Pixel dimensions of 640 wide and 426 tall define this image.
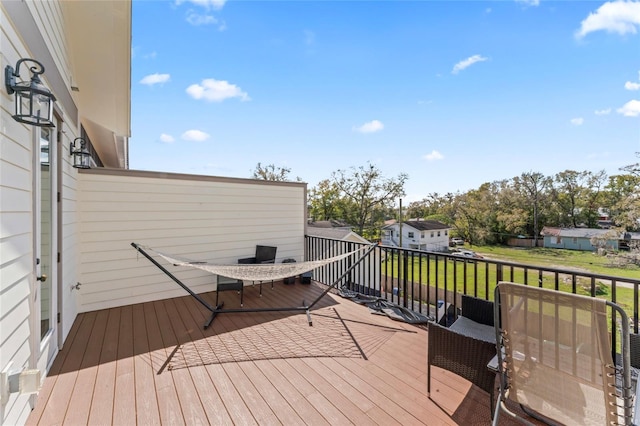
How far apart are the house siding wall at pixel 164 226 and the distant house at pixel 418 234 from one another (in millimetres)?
25215

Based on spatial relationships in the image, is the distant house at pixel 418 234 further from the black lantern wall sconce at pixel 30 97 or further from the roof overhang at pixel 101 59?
the black lantern wall sconce at pixel 30 97

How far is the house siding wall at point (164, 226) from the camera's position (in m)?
4.02

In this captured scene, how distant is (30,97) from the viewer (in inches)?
62.7

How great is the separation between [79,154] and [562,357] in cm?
493

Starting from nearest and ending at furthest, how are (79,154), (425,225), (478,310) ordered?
(478,310)
(79,154)
(425,225)

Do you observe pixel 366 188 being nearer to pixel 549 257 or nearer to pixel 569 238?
pixel 549 257

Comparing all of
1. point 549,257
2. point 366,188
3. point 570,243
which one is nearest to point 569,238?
point 570,243

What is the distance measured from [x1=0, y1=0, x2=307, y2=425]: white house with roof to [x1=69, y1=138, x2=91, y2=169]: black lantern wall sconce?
1.1 inches

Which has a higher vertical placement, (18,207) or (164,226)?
(18,207)

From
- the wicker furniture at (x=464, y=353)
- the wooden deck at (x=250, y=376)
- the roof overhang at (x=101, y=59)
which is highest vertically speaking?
the roof overhang at (x=101, y=59)

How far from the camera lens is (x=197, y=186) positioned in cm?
492

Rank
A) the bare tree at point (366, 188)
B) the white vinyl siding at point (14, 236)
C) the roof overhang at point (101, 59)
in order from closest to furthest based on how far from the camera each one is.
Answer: the white vinyl siding at point (14, 236)
the roof overhang at point (101, 59)
the bare tree at point (366, 188)

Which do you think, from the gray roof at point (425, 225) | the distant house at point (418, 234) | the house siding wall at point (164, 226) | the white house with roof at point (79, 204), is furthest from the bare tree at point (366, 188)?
the house siding wall at point (164, 226)

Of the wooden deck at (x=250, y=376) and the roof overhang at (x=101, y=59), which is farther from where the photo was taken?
the roof overhang at (x=101, y=59)
